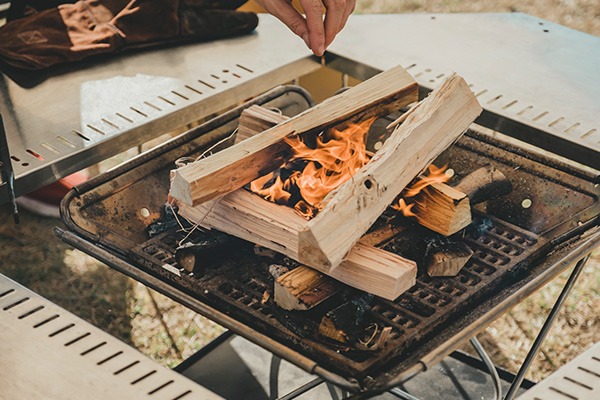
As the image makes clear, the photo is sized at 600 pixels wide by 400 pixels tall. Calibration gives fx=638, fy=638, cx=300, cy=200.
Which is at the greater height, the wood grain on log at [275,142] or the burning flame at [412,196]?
the wood grain on log at [275,142]

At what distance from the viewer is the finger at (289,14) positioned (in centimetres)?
165

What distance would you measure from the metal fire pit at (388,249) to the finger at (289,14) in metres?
0.31

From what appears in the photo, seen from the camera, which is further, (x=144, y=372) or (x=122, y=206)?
(x=122, y=206)

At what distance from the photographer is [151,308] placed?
276cm

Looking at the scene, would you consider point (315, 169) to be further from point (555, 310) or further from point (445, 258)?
point (555, 310)

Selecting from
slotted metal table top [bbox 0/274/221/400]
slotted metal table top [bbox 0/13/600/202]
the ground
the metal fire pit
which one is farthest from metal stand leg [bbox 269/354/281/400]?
slotted metal table top [bbox 0/274/221/400]

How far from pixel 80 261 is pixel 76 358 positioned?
1894 millimetres

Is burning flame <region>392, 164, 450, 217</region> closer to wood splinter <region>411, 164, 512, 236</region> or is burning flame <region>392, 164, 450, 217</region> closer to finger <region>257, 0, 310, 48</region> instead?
wood splinter <region>411, 164, 512, 236</region>

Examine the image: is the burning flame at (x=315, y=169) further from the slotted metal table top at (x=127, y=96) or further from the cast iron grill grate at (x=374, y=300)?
the slotted metal table top at (x=127, y=96)

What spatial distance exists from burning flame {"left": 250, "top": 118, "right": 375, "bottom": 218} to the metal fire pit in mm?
150

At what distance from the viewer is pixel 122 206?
159 centimetres

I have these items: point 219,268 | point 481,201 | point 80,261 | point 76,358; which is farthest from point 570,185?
point 80,261

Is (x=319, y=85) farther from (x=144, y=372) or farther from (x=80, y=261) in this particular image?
(x=144, y=372)

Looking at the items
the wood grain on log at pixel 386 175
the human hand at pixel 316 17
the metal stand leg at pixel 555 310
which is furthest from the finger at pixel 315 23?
the metal stand leg at pixel 555 310
